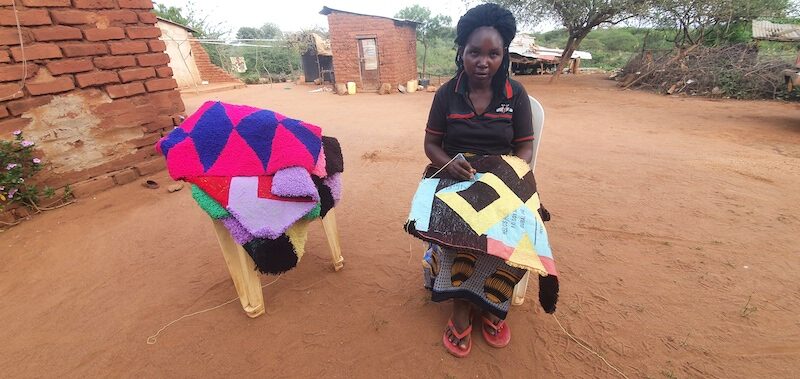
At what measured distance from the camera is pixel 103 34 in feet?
10.8

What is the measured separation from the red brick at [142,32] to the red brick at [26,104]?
0.97m

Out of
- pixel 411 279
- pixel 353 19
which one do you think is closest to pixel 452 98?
pixel 411 279

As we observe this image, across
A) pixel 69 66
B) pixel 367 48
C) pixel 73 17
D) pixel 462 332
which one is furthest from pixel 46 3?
pixel 367 48

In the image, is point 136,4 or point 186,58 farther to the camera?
point 186,58

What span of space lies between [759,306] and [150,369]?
3410 millimetres

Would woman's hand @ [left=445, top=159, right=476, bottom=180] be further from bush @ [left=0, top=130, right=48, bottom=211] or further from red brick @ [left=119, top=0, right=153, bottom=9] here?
red brick @ [left=119, top=0, right=153, bottom=9]

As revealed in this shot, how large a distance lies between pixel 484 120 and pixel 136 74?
3.91 metres

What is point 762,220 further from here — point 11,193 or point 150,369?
point 11,193

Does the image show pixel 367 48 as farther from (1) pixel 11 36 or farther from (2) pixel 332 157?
(2) pixel 332 157

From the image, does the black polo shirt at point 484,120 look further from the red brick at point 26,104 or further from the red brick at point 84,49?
the red brick at point 26,104

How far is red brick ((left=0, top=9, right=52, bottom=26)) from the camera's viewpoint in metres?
2.77

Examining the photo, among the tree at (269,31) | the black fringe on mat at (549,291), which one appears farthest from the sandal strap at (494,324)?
the tree at (269,31)

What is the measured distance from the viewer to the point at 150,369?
1.68m

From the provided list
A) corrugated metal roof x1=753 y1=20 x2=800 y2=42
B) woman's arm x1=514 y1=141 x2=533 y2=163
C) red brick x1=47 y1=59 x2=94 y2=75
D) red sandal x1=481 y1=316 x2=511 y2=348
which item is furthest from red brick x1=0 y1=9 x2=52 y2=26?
corrugated metal roof x1=753 y1=20 x2=800 y2=42
